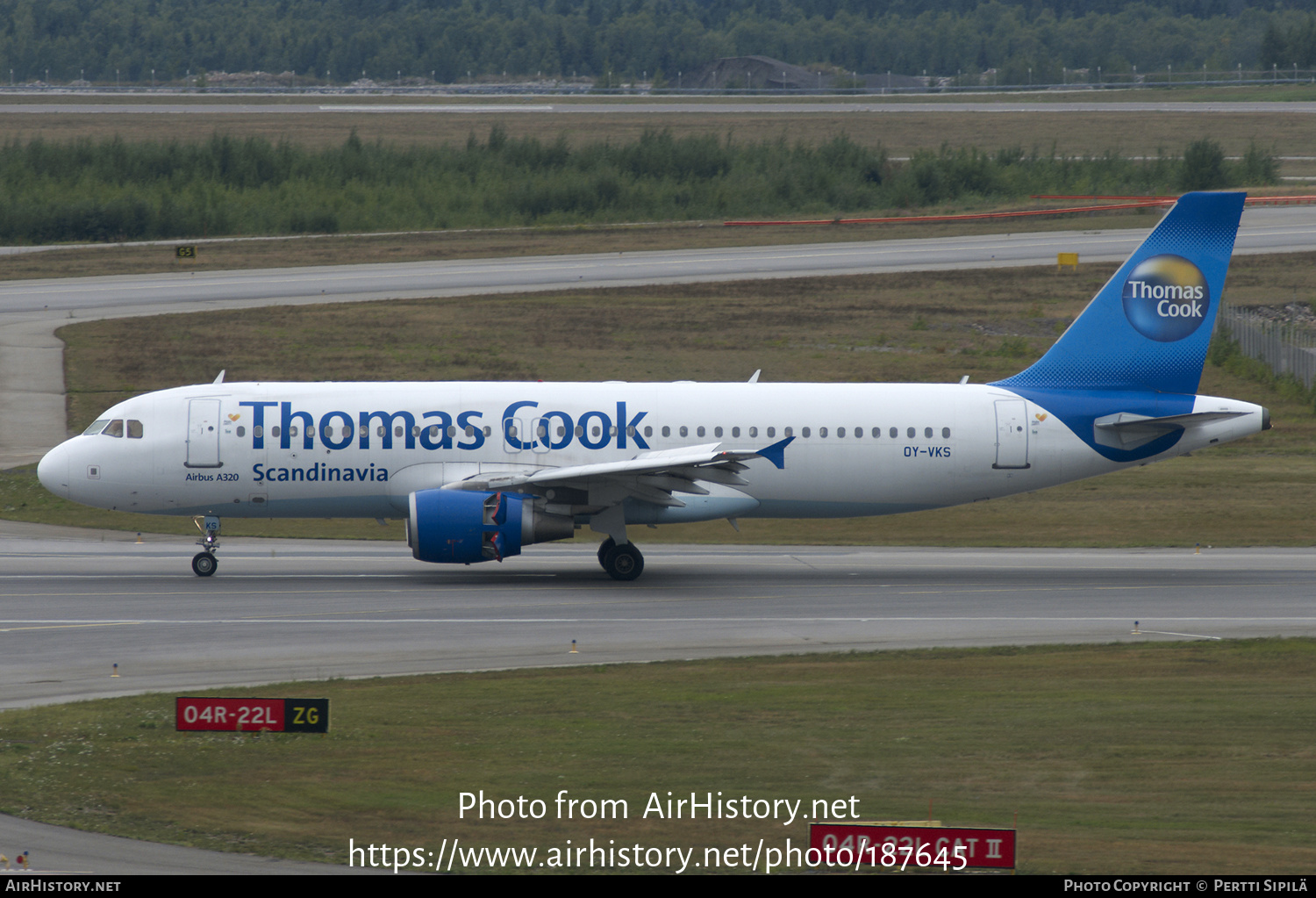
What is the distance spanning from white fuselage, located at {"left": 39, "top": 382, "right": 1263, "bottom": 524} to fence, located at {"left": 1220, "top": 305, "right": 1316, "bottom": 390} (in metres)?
22.5

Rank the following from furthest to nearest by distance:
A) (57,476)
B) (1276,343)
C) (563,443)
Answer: (1276,343)
(563,443)
(57,476)

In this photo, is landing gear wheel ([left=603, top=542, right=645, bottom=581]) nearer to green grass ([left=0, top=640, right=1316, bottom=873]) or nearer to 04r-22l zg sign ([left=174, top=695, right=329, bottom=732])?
green grass ([left=0, top=640, right=1316, bottom=873])

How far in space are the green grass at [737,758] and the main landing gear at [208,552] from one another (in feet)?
35.4

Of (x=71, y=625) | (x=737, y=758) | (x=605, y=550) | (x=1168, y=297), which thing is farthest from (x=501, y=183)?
(x=737, y=758)

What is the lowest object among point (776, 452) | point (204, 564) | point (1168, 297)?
point (204, 564)

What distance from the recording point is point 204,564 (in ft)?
107

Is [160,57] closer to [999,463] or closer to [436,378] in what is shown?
[436,378]

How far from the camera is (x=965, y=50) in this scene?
652 ft

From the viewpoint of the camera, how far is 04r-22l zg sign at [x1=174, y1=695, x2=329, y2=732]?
18.6 metres

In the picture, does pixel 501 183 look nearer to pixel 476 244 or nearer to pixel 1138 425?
pixel 476 244

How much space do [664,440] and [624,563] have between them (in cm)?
288

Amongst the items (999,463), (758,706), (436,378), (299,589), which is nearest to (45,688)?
(299,589)

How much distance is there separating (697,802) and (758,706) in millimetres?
4967

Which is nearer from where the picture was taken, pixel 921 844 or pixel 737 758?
pixel 921 844
